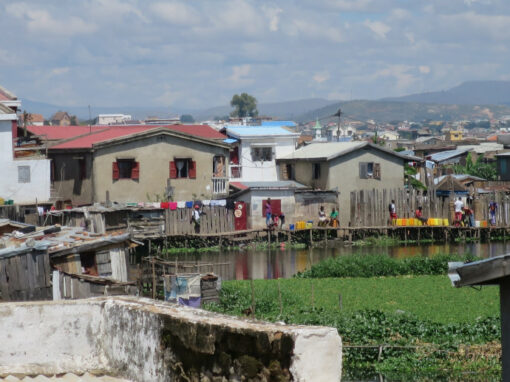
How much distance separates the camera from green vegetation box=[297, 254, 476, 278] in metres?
A: 31.7

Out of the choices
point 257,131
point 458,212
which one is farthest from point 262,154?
point 458,212

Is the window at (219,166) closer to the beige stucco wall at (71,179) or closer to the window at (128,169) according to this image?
the window at (128,169)

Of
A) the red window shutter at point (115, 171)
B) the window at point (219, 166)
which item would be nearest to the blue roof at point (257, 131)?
the window at point (219, 166)

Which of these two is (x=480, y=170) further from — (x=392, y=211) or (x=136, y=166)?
(x=136, y=166)

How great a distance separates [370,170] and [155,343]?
129 ft

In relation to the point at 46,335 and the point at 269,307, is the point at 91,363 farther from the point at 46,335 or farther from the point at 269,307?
the point at 269,307

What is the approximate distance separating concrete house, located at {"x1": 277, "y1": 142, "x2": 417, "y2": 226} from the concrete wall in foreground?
119 ft

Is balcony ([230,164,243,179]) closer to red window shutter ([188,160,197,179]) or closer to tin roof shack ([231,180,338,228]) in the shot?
tin roof shack ([231,180,338,228])

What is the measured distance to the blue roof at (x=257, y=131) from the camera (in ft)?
159

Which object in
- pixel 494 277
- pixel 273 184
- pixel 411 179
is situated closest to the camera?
pixel 494 277

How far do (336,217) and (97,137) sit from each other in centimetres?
1214

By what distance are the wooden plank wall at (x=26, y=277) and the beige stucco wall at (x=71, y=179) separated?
843 inches

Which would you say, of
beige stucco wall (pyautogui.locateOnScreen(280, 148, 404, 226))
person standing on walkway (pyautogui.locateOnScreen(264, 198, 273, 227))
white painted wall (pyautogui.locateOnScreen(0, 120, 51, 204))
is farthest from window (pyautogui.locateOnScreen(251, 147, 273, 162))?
white painted wall (pyautogui.locateOnScreen(0, 120, 51, 204))

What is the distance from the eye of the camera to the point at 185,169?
43.7m
